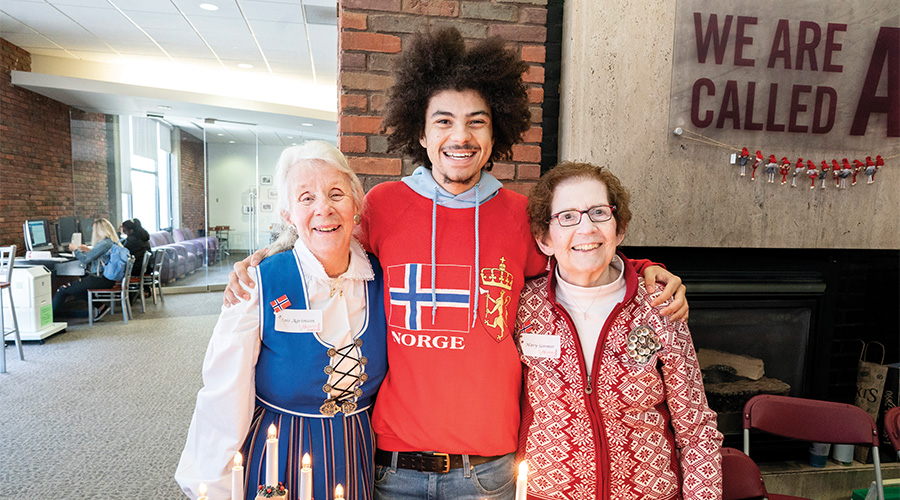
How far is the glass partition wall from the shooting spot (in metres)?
8.60

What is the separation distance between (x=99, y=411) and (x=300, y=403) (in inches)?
137

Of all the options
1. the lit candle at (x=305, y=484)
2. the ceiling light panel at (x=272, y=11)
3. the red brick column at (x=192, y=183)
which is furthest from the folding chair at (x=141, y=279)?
the lit candle at (x=305, y=484)

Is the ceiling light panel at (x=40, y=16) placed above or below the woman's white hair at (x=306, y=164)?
above

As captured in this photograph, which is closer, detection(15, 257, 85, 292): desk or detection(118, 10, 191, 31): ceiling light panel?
detection(118, 10, 191, 31): ceiling light panel

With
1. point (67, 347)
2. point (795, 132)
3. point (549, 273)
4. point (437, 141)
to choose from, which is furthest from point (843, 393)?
point (67, 347)

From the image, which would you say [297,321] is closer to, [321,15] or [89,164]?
[321,15]

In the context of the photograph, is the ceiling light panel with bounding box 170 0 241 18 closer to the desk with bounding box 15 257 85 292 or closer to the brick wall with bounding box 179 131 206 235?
the desk with bounding box 15 257 85 292

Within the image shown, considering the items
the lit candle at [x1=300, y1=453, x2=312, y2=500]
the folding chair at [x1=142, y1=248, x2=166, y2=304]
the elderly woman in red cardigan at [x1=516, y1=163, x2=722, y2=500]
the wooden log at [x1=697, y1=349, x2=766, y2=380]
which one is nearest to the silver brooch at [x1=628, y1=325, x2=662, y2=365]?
the elderly woman in red cardigan at [x1=516, y1=163, x2=722, y2=500]

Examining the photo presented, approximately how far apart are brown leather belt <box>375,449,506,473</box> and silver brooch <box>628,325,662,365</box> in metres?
0.49

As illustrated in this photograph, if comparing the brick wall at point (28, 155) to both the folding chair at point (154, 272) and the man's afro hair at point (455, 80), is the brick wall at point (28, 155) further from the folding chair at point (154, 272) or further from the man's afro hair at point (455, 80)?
the man's afro hair at point (455, 80)

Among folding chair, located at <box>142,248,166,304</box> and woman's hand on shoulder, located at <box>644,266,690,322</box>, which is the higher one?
woman's hand on shoulder, located at <box>644,266,690,322</box>

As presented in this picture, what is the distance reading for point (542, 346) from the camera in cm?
144

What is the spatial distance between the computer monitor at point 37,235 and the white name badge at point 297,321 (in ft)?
24.6

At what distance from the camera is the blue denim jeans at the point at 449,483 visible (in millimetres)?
1380
